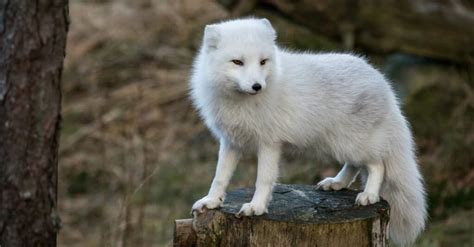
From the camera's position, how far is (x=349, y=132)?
3.97 meters

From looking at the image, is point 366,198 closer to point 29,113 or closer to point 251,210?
point 251,210

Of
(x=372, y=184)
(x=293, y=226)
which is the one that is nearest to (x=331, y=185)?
(x=372, y=184)

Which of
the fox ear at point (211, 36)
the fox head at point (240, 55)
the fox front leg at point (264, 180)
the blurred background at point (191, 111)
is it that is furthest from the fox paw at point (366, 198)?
the blurred background at point (191, 111)

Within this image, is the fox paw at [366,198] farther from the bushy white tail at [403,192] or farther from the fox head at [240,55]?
the fox head at [240,55]

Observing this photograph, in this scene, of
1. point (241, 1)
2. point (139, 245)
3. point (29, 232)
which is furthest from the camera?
point (241, 1)

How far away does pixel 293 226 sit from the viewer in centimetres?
359

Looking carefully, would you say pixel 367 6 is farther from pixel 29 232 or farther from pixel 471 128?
pixel 29 232

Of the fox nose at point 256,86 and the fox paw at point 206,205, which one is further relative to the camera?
the fox paw at point 206,205

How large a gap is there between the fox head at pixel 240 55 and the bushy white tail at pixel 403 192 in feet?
2.82

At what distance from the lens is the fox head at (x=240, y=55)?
3.62 meters

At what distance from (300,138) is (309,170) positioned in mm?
3869

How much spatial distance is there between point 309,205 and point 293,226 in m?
0.36

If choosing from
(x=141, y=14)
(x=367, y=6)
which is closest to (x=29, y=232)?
(x=367, y=6)

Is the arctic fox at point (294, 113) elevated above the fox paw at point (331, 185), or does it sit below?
above
